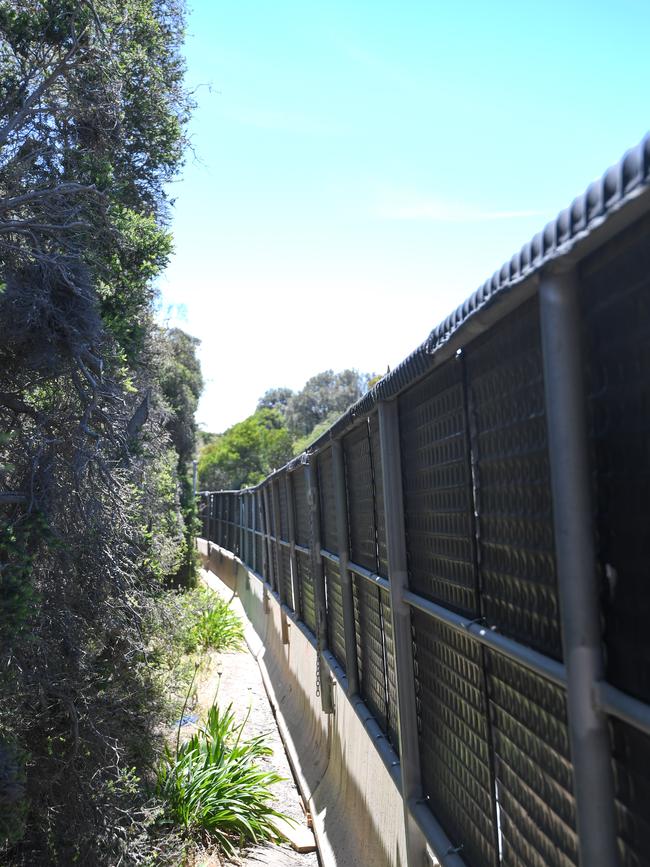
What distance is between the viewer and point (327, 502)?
8.21m

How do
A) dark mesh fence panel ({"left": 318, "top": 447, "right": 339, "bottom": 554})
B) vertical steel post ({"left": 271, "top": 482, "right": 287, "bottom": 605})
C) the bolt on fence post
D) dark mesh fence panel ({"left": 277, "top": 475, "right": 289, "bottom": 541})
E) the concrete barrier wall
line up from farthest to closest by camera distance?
vertical steel post ({"left": 271, "top": 482, "right": 287, "bottom": 605}) → dark mesh fence panel ({"left": 277, "top": 475, "right": 289, "bottom": 541}) → the bolt on fence post → dark mesh fence panel ({"left": 318, "top": 447, "right": 339, "bottom": 554}) → the concrete barrier wall

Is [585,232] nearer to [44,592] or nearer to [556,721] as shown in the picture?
[556,721]

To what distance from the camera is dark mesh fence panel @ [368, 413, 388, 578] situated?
5.27 m

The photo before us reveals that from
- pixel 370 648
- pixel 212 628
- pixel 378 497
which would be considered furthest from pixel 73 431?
pixel 212 628

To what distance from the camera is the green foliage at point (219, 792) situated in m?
7.76

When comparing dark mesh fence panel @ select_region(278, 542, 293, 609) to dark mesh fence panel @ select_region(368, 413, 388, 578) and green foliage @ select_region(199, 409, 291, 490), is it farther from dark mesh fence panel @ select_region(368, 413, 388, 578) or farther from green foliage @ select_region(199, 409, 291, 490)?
green foliage @ select_region(199, 409, 291, 490)

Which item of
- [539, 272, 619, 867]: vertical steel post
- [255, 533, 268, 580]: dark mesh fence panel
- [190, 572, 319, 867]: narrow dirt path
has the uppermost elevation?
[539, 272, 619, 867]: vertical steel post

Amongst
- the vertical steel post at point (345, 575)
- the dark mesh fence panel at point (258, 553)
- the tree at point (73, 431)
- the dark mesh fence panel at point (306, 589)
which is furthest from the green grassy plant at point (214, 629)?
the vertical steel post at point (345, 575)

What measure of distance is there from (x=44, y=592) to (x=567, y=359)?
22.3 feet

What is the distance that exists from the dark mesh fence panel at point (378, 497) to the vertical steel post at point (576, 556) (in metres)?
3.10

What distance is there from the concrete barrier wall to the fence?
1.01 m

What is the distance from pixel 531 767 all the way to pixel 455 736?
3.44 feet

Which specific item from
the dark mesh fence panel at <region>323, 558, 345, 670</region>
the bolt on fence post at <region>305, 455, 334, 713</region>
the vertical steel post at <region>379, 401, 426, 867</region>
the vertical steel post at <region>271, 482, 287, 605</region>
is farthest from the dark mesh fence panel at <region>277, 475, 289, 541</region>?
the vertical steel post at <region>379, 401, 426, 867</region>

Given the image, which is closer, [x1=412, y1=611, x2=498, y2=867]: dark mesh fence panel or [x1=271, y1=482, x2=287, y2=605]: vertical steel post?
[x1=412, y1=611, x2=498, y2=867]: dark mesh fence panel
